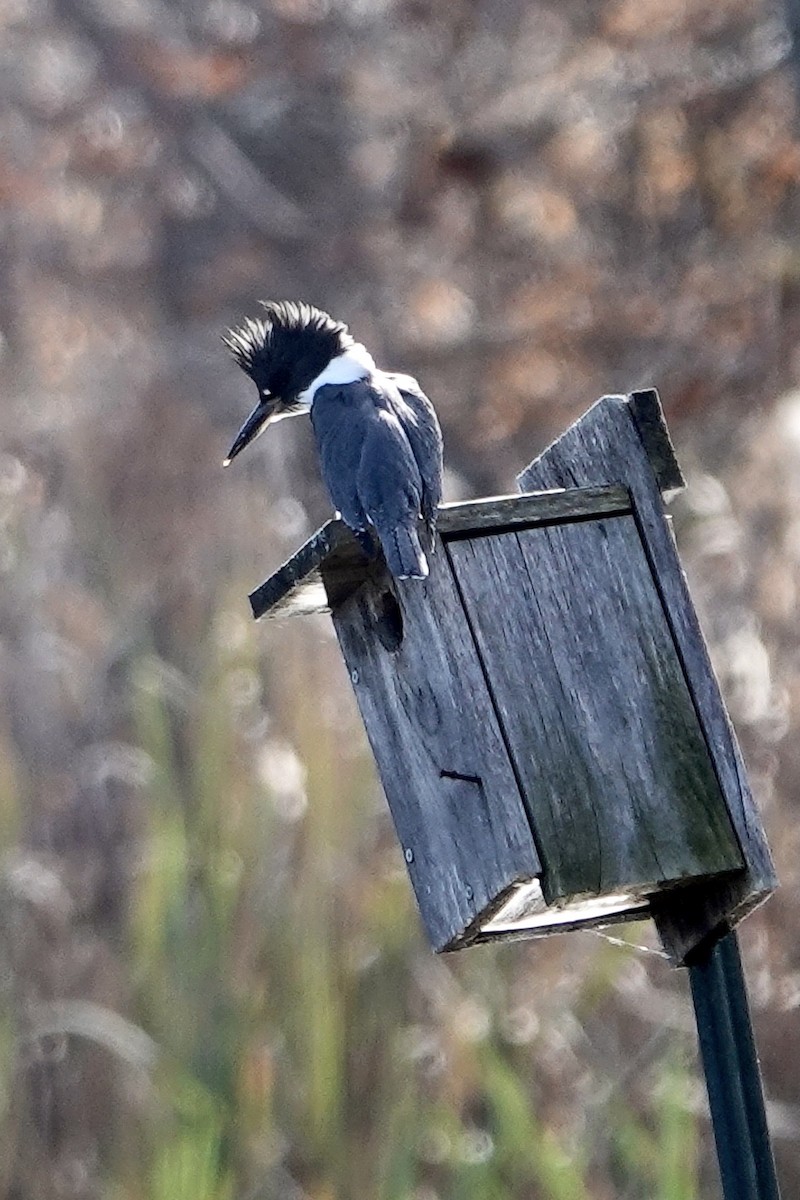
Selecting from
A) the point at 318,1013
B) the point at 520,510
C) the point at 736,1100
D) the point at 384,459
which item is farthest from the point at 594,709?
the point at 318,1013

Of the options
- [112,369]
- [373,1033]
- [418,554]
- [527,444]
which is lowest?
[373,1033]

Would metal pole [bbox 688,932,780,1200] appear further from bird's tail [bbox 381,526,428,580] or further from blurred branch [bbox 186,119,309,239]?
blurred branch [bbox 186,119,309,239]

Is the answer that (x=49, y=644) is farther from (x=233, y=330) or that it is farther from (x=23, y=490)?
(x=233, y=330)

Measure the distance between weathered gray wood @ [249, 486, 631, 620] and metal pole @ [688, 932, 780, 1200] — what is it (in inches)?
26.5

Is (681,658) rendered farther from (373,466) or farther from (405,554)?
A: (373,466)

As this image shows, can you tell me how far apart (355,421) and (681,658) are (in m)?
0.80

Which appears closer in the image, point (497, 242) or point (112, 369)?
point (112, 369)

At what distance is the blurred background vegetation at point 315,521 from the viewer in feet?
13.2

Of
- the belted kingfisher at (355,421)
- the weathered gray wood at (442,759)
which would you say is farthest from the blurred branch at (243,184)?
the weathered gray wood at (442,759)

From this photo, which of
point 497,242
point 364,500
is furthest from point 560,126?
point 364,500

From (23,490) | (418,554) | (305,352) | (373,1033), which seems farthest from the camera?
(23,490)

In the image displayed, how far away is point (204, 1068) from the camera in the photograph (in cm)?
397

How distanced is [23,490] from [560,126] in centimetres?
288

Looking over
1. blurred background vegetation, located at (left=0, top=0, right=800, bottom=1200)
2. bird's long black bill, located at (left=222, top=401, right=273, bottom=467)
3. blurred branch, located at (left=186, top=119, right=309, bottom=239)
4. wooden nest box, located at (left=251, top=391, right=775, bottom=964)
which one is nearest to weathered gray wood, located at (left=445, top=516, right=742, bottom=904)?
wooden nest box, located at (left=251, top=391, right=775, bottom=964)
